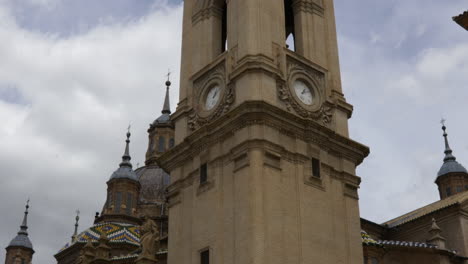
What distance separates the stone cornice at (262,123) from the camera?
26859mm

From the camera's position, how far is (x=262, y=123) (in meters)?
26.8

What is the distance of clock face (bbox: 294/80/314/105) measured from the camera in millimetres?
29328

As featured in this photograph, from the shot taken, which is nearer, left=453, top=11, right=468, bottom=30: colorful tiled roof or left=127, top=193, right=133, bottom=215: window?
left=453, top=11, right=468, bottom=30: colorful tiled roof

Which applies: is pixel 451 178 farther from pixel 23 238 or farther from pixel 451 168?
pixel 23 238

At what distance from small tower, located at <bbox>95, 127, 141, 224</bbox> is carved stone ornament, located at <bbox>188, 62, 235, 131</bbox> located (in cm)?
2734

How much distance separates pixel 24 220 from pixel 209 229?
190 feet

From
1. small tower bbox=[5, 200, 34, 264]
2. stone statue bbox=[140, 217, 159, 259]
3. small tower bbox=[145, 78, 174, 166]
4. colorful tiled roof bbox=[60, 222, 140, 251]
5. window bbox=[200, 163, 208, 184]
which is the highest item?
small tower bbox=[145, 78, 174, 166]

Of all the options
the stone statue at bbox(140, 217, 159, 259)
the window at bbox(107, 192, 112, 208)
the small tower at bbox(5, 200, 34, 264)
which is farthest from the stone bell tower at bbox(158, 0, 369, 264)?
the small tower at bbox(5, 200, 34, 264)

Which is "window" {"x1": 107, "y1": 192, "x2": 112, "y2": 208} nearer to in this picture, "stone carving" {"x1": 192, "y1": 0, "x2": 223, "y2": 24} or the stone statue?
"stone carving" {"x1": 192, "y1": 0, "x2": 223, "y2": 24}

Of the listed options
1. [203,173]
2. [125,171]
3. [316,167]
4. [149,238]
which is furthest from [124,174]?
[316,167]

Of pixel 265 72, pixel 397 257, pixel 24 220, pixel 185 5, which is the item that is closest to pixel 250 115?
pixel 265 72

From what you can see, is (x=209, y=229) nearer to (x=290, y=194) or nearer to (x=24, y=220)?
(x=290, y=194)

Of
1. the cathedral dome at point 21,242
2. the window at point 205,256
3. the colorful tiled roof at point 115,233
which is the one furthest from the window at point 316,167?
the cathedral dome at point 21,242

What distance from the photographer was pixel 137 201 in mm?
59469
